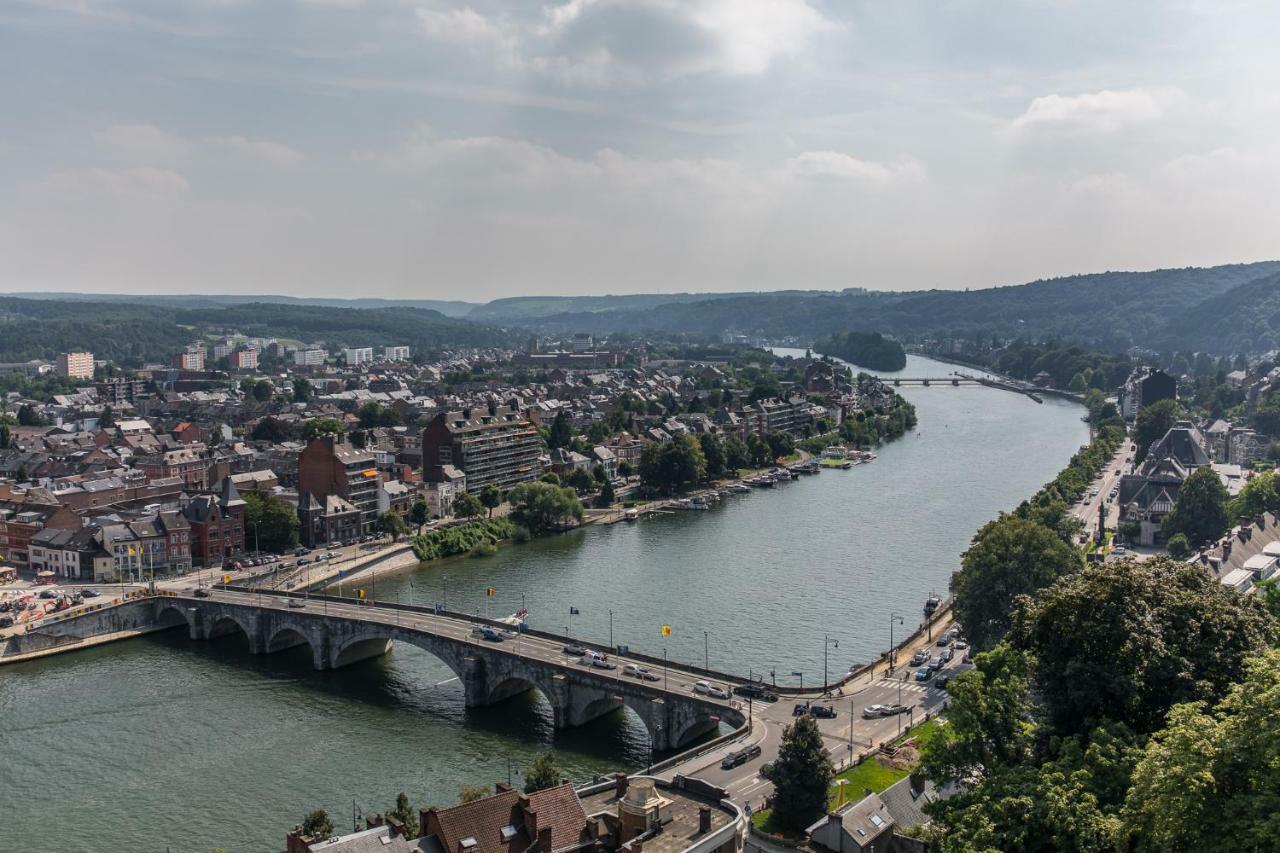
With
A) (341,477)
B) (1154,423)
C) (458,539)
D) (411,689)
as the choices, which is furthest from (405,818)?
(1154,423)

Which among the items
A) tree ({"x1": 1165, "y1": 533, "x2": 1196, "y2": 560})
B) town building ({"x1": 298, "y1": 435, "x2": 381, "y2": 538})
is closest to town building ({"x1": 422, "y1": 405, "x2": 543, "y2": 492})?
town building ({"x1": 298, "y1": 435, "x2": 381, "y2": 538})

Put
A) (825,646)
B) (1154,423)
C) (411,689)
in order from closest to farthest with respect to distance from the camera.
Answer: (411,689), (825,646), (1154,423)

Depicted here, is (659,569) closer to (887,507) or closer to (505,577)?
(505,577)

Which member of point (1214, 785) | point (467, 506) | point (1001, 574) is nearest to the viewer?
point (1214, 785)

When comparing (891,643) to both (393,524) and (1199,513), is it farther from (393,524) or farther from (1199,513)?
(393,524)

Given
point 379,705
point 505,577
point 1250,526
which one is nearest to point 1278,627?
point 379,705

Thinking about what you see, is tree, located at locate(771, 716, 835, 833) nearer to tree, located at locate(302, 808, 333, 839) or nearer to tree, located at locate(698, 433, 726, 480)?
tree, located at locate(302, 808, 333, 839)

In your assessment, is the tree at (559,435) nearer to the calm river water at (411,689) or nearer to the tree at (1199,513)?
the calm river water at (411,689)
